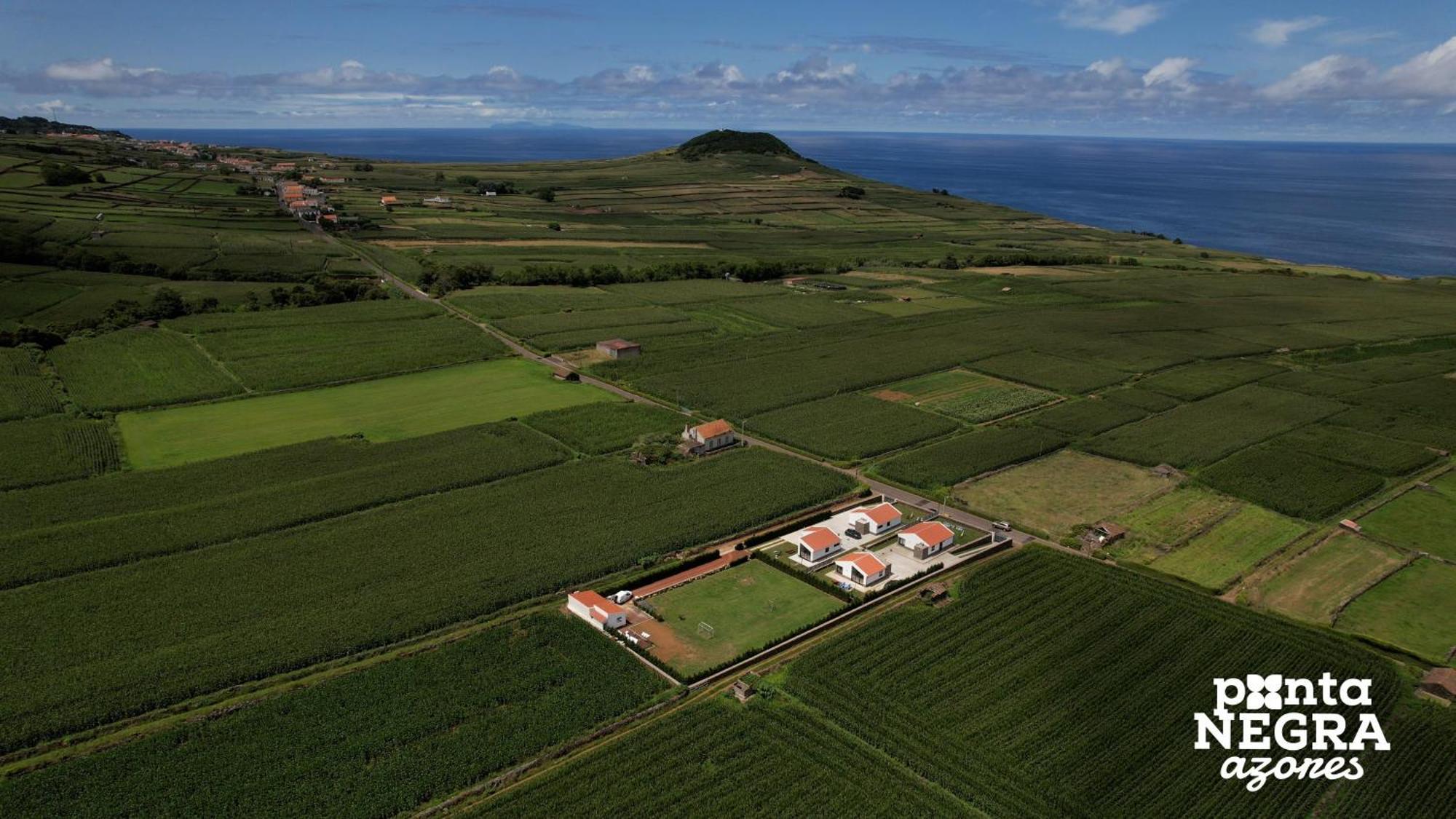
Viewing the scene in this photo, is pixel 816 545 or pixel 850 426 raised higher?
pixel 850 426

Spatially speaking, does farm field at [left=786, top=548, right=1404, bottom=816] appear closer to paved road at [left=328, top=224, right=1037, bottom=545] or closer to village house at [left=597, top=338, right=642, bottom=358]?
paved road at [left=328, top=224, right=1037, bottom=545]

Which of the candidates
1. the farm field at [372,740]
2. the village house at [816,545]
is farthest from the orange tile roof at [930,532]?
the farm field at [372,740]

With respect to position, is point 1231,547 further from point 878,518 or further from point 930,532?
point 878,518

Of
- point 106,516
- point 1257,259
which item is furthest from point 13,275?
point 1257,259

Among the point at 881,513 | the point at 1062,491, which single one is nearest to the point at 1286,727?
the point at 881,513

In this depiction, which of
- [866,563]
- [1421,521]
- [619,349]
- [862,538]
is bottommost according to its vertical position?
[862,538]
